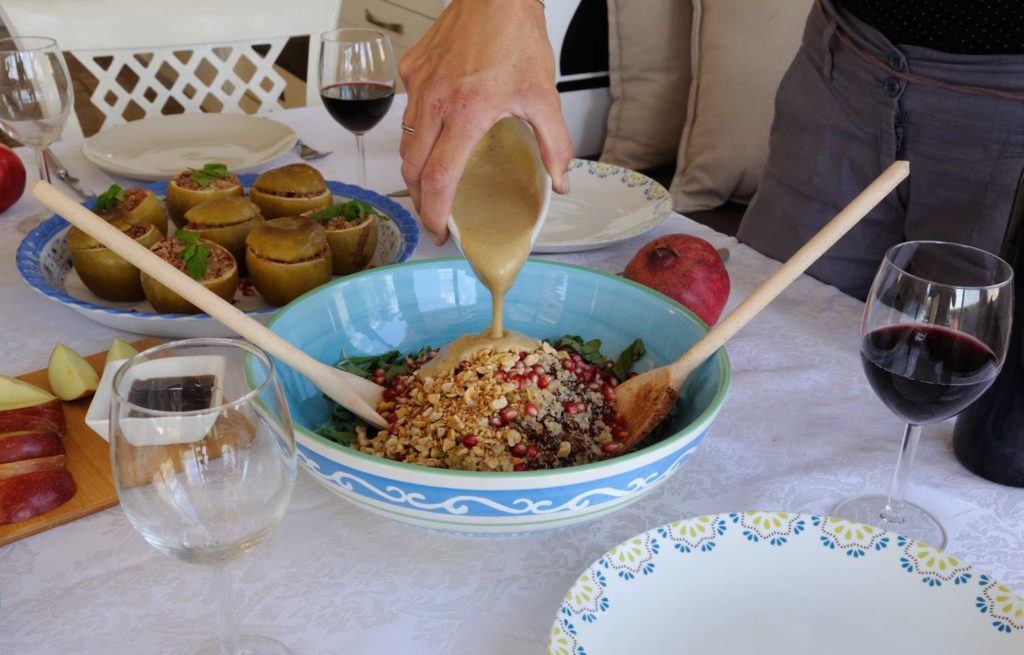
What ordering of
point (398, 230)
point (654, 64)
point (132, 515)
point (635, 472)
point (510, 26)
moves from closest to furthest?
point (132, 515)
point (635, 472)
point (510, 26)
point (398, 230)
point (654, 64)

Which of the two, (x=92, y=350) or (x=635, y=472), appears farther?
(x=92, y=350)

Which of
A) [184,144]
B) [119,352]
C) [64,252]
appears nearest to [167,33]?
[184,144]

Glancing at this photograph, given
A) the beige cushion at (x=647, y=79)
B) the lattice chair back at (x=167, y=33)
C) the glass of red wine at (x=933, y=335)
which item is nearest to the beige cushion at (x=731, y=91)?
the beige cushion at (x=647, y=79)

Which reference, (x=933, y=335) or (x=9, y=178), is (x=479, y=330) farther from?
(x=9, y=178)

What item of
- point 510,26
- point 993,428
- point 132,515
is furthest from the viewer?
point 510,26

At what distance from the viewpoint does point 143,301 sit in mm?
1058

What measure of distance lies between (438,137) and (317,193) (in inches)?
15.4

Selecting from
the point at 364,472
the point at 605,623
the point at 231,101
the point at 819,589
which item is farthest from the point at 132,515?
the point at 231,101

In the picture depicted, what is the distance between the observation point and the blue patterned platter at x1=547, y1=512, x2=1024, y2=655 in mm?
588

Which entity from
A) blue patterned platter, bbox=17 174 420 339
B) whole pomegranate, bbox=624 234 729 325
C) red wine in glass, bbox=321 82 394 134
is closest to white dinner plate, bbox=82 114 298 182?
blue patterned platter, bbox=17 174 420 339

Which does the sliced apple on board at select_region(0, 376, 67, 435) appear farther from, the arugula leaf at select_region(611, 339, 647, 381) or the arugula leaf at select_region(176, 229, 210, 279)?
the arugula leaf at select_region(611, 339, 647, 381)

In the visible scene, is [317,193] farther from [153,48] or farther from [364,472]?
[153,48]

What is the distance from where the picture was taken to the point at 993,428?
77cm

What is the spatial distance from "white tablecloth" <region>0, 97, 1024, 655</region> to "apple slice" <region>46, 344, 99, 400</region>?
115mm
